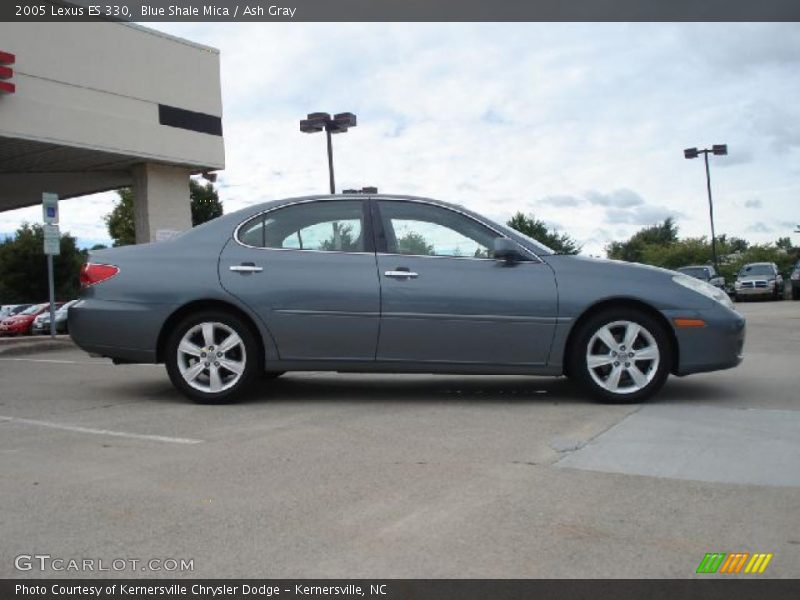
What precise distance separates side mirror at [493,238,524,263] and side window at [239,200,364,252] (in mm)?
1031

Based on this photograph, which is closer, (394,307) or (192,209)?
(394,307)

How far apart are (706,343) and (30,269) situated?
5090 cm

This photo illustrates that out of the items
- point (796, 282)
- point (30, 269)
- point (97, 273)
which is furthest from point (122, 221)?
point (97, 273)

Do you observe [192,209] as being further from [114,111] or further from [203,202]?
[114,111]

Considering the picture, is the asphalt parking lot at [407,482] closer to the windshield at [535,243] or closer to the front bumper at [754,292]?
the windshield at [535,243]

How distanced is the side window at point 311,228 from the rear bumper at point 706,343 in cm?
244

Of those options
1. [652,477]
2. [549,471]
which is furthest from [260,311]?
[652,477]

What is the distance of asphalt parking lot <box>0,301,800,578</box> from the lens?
3.05 meters

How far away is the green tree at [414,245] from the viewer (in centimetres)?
618

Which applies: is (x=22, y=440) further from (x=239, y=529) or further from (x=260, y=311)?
(x=239, y=529)

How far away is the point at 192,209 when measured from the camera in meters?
50.4

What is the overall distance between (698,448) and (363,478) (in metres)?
1.96

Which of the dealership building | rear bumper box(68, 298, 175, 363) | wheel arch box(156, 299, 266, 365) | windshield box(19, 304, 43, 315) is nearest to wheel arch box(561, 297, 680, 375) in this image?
wheel arch box(156, 299, 266, 365)

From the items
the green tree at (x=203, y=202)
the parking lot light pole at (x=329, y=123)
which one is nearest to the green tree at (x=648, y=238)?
the green tree at (x=203, y=202)
